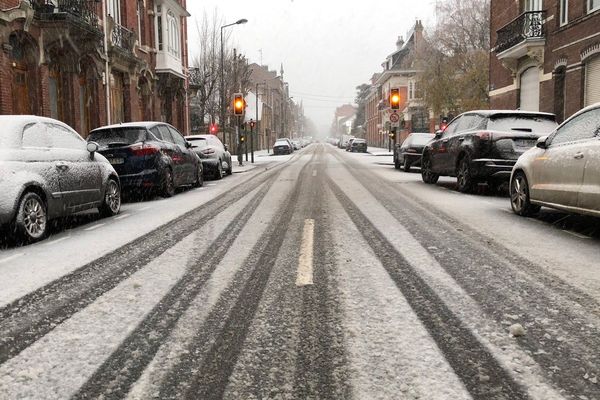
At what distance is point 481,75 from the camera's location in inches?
1260

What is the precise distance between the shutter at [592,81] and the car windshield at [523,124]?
Answer: 848 centimetres

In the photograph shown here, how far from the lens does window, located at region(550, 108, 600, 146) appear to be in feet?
20.9

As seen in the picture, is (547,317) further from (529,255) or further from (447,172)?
(447,172)

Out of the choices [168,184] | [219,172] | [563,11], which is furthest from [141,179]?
[563,11]

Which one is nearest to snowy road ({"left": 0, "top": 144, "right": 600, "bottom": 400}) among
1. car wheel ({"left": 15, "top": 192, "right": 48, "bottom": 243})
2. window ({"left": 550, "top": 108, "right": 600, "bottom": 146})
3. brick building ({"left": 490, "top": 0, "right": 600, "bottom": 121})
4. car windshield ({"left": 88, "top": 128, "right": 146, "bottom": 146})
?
car wheel ({"left": 15, "top": 192, "right": 48, "bottom": 243})

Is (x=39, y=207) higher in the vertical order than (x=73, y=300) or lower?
higher

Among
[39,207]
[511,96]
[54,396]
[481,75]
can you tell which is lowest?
[54,396]

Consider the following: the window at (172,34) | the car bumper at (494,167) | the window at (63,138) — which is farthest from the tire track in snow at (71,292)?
the window at (172,34)

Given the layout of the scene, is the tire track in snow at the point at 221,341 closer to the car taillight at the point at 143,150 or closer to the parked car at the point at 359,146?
the car taillight at the point at 143,150

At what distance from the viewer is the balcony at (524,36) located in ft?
66.9

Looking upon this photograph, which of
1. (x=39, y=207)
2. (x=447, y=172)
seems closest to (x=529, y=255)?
(x=39, y=207)

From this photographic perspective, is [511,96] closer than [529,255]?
No

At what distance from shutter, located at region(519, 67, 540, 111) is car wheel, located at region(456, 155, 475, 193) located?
39.5ft

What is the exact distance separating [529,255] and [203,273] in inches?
126
